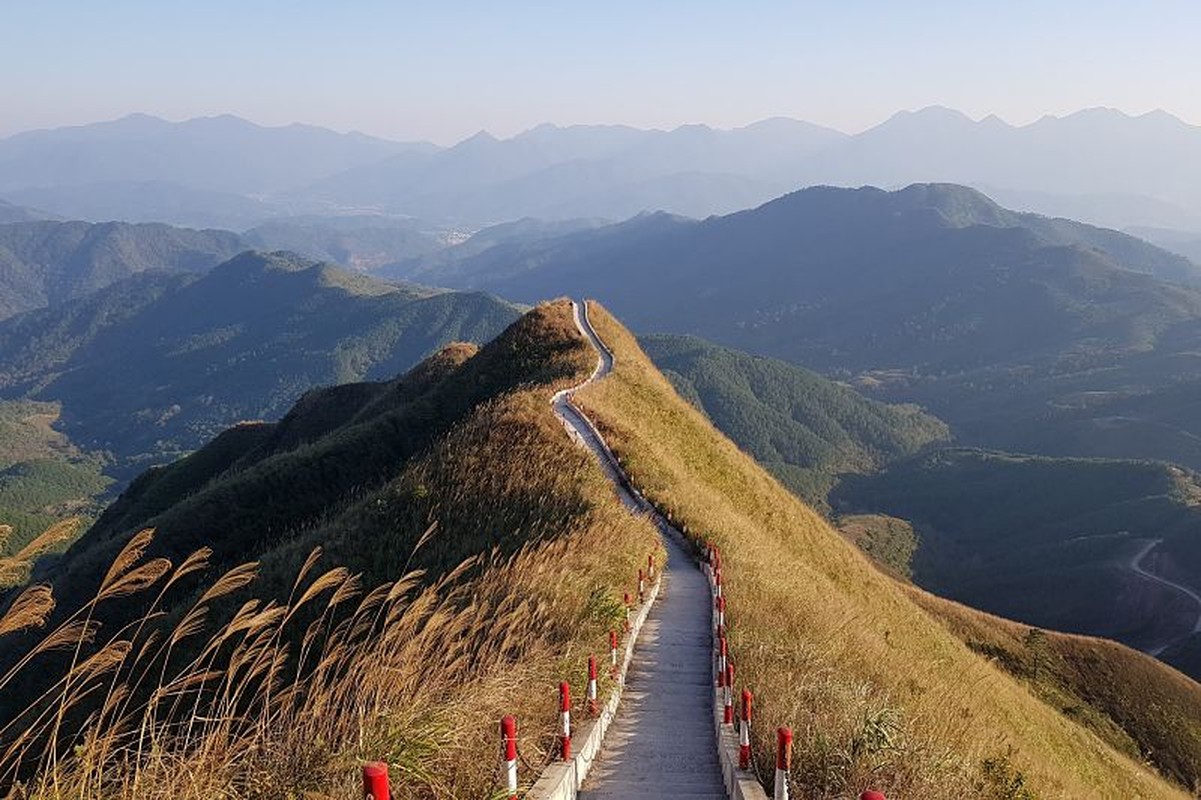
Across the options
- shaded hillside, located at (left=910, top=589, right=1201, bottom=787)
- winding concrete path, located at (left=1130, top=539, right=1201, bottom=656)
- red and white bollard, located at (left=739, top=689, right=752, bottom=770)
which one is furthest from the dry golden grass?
winding concrete path, located at (left=1130, top=539, right=1201, bottom=656)

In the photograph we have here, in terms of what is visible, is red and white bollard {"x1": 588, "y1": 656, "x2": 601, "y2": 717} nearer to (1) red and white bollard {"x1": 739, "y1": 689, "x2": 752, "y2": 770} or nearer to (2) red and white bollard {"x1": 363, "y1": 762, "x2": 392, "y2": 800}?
(1) red and white bollard {"x1": 739, "y1": 689, "x2": 752, "y2": 770}

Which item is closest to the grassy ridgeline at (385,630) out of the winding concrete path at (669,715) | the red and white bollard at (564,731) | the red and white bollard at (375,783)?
the red and white bollard at (564,731)

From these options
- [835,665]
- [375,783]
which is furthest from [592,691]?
[375,783]

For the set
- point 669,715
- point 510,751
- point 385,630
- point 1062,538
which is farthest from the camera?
point 1062,538

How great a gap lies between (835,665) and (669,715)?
9.49 feet

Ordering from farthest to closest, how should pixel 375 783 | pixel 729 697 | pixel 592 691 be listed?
pixel 729 697 < pixel 592 691 < pixel 375 783

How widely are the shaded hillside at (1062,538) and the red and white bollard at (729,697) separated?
378 ft

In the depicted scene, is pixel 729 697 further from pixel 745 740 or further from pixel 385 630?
pixel 385 630

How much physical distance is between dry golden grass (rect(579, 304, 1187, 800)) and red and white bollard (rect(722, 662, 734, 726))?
0.28 m

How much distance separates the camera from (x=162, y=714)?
13.3 metres

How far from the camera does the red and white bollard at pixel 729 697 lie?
31.2 ft

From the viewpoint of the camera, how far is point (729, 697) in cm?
1026

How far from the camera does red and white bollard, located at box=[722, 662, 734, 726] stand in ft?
31.2

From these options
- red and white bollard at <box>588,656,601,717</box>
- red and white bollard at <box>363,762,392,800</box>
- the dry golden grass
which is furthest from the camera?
red and white bollard at <box>588,656,601,717</box>
